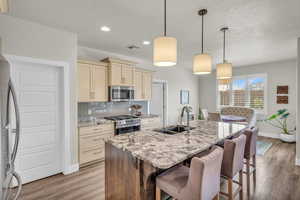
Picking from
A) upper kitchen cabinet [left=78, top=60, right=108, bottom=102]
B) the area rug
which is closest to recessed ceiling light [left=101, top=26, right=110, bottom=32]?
upper kitchen cabinet [left=78, top=60, right=108, bottom=102]

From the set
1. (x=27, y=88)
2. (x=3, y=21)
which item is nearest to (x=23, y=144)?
(x=27, y=88)

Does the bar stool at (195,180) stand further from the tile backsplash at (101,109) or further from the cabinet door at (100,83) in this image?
the tile backsplash at (101,109)

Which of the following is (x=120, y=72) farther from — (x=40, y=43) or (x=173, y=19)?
(x=173, y=19)

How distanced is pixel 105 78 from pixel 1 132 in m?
2.73

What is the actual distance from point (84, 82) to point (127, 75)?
3.79 feet

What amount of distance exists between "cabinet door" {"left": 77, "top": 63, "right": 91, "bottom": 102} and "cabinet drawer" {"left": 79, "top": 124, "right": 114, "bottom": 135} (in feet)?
2.17

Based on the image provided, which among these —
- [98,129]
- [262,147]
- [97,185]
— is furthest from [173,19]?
[262,147]

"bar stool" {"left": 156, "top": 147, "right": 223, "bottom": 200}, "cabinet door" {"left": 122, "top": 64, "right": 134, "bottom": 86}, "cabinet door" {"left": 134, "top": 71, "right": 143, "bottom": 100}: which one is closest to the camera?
"bar stool" {"left": 156, "top": 147, "right": 223, "bottom": 200}

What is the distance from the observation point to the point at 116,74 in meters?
3.87

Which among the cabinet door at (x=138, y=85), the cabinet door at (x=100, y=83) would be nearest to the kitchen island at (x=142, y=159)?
the cabinet door at (x=100, y=83)

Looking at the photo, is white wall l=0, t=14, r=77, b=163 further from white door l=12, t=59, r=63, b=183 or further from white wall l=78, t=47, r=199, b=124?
white wall l=78, t=47, r=199, b=124

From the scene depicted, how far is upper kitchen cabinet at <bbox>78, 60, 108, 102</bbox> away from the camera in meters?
3.37

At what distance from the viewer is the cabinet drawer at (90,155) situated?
3.16 m

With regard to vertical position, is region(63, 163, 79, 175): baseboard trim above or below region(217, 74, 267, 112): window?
below
